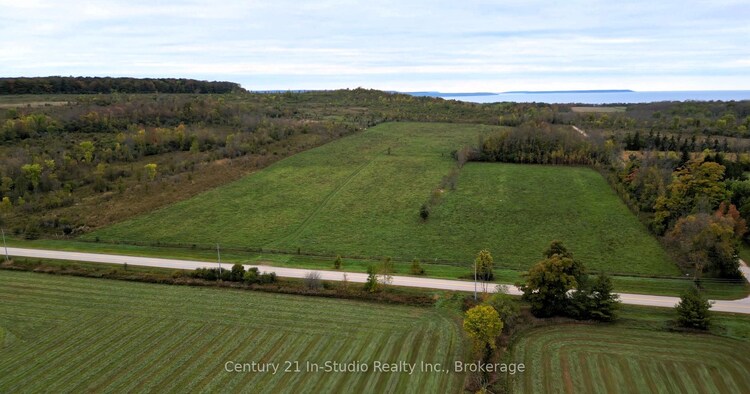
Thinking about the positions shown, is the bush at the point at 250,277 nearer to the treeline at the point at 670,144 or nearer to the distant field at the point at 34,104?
the treeline at the point at 670,144

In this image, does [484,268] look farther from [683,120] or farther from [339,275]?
[683,120]

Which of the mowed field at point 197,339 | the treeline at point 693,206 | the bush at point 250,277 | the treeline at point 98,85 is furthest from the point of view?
the treeline at point 98,85

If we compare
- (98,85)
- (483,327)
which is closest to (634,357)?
(483,327)

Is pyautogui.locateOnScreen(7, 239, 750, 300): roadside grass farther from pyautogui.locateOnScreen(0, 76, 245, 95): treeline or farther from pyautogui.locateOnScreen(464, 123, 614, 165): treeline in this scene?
pyautogui.locateOnScreen(0, 76, 245, 95): treeline

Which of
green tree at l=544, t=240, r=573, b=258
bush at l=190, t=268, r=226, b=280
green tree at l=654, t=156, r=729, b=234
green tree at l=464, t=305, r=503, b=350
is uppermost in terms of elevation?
green tree at l=654, t=156, r=729, b=234

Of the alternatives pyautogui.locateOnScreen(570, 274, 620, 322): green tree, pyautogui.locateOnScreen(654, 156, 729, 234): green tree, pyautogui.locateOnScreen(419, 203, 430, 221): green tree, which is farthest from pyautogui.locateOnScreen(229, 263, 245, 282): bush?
pyautogui.locateOnScreen(654, 156, 729, 234): green tree

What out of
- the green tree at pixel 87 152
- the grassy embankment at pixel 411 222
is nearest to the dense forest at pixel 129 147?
the green tree at pixel 87 152
